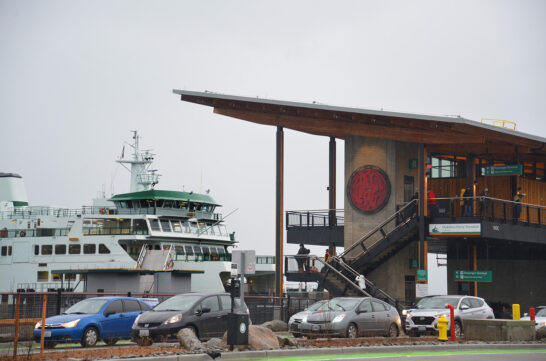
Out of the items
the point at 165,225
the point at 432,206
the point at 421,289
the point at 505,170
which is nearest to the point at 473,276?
the point at 421,289

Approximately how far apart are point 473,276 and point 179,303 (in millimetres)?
17767

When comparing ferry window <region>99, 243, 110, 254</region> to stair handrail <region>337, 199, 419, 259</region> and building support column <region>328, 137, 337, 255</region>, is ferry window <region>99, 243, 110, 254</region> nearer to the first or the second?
building support column <region>328, 137, 337, 255</region>

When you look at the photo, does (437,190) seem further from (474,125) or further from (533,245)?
(474,125)

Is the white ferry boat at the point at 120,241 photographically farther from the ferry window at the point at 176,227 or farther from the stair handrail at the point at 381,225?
the stair handrail at the point at 381,225

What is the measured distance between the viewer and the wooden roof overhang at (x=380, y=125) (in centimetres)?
3466

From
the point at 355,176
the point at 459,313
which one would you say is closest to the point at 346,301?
the point at 459,313

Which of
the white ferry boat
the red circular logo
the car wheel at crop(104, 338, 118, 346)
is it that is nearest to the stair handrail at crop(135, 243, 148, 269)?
the white ferry boat

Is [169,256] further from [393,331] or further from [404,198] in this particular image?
[393,331]

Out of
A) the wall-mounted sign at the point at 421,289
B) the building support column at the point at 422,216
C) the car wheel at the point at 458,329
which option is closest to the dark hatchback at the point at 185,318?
the car wheel at the point at 458,329

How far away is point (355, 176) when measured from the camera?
1551 inches

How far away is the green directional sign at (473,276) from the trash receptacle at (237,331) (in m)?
19.7

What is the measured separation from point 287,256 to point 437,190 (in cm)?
1069

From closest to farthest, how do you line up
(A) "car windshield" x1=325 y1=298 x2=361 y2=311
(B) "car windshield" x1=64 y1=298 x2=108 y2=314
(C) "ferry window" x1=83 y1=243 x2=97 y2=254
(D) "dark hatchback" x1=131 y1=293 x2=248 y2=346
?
(D) "dark hatchback" x1=131 y1=293 x2=248 y2=346 < (B) "car windshield" x1=64 y1=298 x2=108 y2=314 < (A) "car windshield" x1=325 y1=298 x2=361 y2=311 < (C) "ferry window" x1=83 y1=243 x2=97 y2=254

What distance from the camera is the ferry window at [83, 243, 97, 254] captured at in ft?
179
